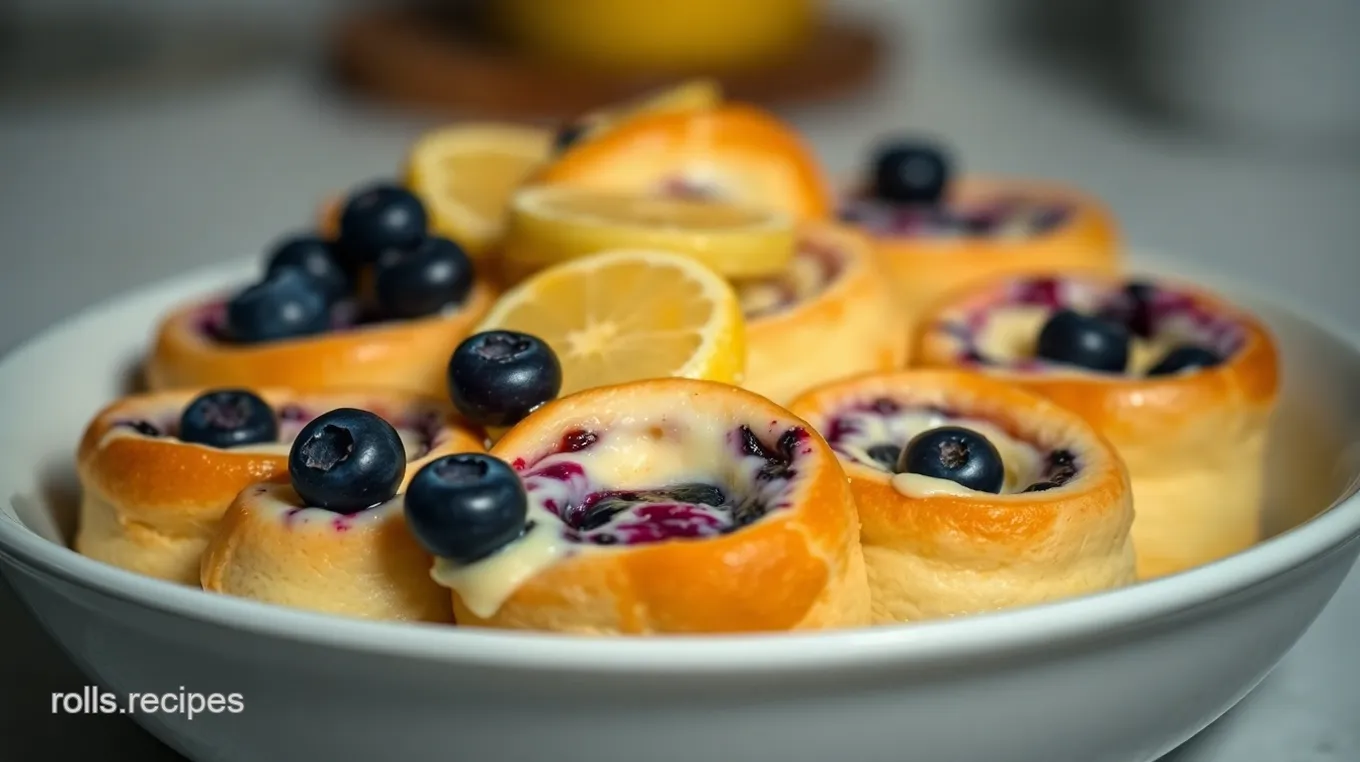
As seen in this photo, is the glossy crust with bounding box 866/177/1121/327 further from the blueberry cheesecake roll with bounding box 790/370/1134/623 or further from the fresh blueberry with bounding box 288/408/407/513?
the fresh blueberry with bounding box 288/408/407/513

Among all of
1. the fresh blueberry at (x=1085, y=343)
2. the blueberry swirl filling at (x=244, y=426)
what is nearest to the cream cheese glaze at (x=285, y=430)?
the blueberry swirl filling at (x=244, y=426)

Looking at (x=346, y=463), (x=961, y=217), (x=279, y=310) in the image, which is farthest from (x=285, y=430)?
(x=961, y=217)

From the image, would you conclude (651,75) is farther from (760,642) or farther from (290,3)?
(760,642)

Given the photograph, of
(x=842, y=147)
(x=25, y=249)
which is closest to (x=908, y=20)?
(x=842, y=147)

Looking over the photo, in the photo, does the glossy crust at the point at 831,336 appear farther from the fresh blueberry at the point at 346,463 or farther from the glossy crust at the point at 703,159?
the fresh blueberry at the point at 346,463

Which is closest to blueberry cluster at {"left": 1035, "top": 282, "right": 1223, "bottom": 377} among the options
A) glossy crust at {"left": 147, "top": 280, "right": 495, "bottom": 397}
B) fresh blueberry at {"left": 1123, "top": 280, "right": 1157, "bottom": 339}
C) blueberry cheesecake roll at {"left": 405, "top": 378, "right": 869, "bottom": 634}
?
fresh blueberry at {"left": 1123, "top": 280, "right": 1157, "bottom": 339}
